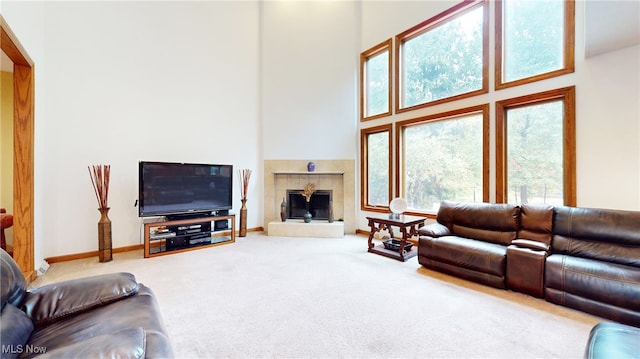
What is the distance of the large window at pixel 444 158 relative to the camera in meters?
3.87

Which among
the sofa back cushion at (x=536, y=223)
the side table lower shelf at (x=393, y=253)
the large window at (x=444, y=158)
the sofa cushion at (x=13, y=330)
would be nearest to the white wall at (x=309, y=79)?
the large window at (x=444, y=158)

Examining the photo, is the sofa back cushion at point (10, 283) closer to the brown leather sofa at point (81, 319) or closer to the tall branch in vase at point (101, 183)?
the brown leather sofa at point (81, 319)

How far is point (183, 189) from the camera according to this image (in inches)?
165

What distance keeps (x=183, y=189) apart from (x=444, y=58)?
4.68m

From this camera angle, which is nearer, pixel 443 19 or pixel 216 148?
pixel 443 19

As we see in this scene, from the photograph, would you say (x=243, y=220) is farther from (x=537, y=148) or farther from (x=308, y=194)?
(x=537, y=148)

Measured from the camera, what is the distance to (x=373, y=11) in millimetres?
5125

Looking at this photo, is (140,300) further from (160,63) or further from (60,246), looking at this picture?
(160,63)

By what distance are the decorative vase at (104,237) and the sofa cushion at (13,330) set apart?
284cm

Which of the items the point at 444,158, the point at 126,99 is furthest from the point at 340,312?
the point at 126,99

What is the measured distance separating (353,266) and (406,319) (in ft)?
4.24

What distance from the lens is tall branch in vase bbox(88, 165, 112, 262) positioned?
360 cm

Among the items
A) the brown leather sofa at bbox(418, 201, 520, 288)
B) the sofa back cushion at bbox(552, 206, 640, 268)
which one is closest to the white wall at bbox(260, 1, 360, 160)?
the brown leather sofa at bbox(418, 201, 520, 288)

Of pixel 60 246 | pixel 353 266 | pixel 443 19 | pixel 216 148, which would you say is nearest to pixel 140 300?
pixel 353 266
